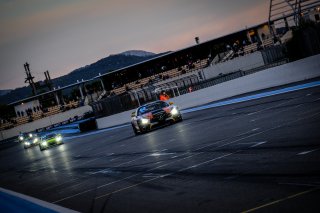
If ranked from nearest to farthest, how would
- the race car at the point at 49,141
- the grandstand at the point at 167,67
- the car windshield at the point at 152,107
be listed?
the car windshield at the point at 152,107 < the race car at the point at 49,141 < the grandstand at the point at 167,67

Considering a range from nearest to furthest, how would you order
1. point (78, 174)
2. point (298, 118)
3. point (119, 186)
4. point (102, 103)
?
point (119, 186), point (298, 118), point (78, 174), point (102, 103)

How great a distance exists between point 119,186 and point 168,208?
3.28 meters

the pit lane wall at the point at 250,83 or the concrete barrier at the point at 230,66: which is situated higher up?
the concrete barrier at the point at 230,66

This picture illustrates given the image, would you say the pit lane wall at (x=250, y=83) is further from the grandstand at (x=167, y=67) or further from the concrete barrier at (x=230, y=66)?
the grandstand at (x=167, y=67)

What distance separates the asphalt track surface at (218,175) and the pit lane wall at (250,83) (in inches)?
365

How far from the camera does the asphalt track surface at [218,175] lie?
20.3ft

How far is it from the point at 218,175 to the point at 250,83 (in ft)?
72.7

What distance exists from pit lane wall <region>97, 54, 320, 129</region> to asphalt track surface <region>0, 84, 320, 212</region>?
9.26 m

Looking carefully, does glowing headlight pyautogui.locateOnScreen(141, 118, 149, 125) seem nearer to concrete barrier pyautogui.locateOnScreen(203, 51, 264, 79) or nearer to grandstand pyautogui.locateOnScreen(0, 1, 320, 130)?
concrete barrier pyautogui.locateOnScreen(203, 51, 264, 79)

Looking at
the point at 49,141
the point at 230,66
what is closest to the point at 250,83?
the point at 49,141

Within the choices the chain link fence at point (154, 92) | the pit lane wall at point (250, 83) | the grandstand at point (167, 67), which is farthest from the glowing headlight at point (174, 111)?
the grandstand at point (167, 67)

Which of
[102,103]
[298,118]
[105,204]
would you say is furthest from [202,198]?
[102,103]

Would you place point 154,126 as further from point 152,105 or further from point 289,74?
point 289,74

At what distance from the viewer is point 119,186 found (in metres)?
9.93
